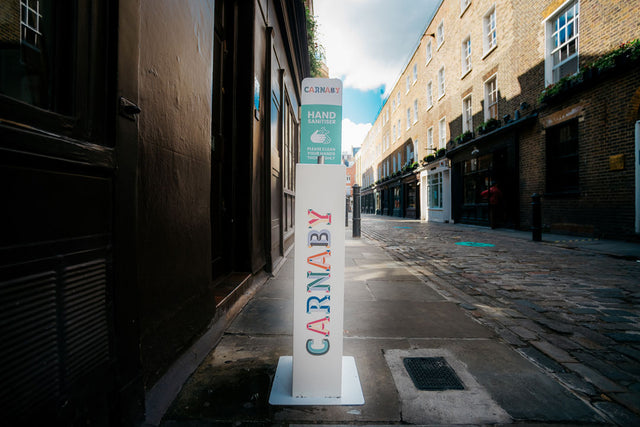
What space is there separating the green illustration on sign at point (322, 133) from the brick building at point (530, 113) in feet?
28.9

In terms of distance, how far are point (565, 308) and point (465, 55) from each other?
15507 millimetres

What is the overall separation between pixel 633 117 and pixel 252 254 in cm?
895

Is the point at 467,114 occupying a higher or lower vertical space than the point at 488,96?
lower

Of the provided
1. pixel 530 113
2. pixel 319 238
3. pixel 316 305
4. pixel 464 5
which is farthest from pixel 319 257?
pixel 464 5

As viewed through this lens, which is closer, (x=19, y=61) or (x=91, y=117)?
(x=19, y=61)

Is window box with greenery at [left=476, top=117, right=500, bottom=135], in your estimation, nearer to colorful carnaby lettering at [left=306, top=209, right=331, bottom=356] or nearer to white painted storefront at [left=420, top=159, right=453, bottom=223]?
white painted storefront at [left=420, top=159, right=453, bottom=223]

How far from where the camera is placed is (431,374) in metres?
1.83

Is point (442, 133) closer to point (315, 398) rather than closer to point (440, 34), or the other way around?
point (440, 34)

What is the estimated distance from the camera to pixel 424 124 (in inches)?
793

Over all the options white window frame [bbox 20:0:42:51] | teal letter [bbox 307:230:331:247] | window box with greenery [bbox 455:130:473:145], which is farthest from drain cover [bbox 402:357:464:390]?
window box with greenery [bbox 455:130:473:145]

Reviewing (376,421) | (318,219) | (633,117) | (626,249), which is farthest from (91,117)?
Answer: (633,117)

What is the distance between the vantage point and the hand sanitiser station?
60.1 inches

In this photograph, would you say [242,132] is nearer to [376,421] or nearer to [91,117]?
[91,117]

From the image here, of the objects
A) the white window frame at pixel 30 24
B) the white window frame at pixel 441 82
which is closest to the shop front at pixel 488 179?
the white window frame at pixel 441 82
